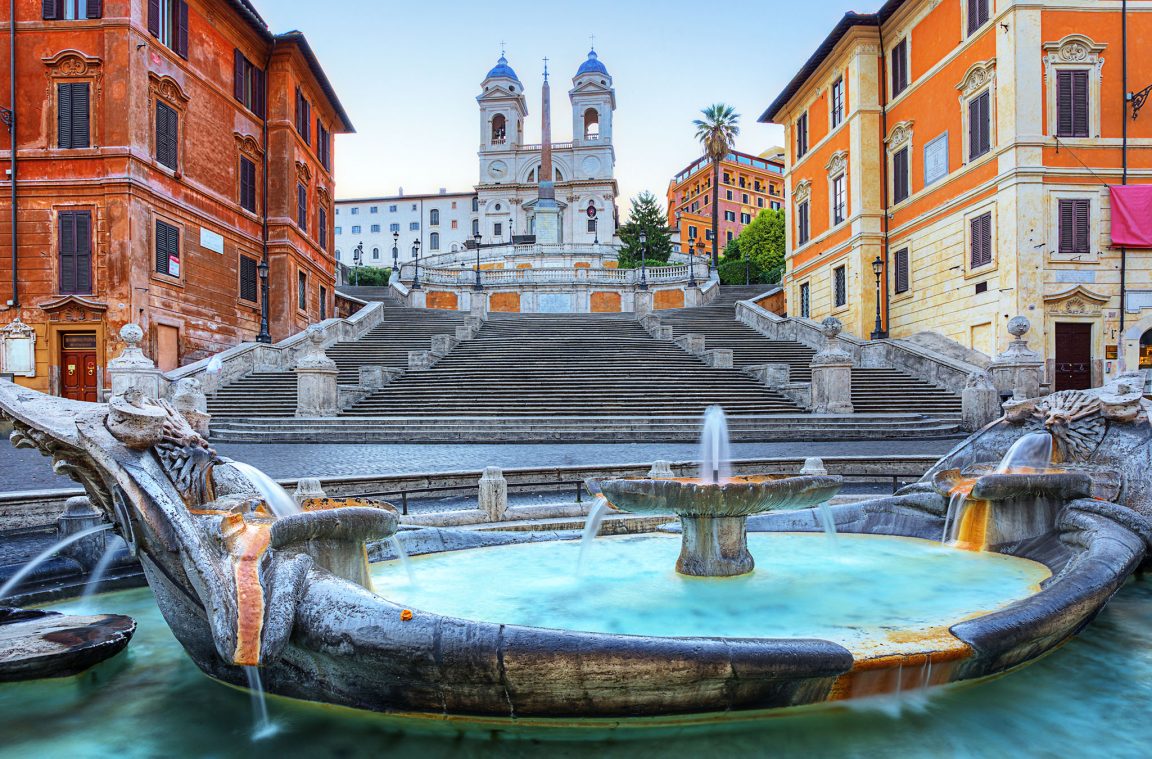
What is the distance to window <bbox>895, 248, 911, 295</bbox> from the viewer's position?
27964mm

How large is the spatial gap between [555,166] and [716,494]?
8576cm

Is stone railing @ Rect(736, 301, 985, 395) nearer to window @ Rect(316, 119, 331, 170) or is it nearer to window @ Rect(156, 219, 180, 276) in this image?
window @ Rect(156, 219, 180, 276)

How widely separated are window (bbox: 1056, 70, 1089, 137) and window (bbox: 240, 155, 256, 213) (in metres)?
28.0

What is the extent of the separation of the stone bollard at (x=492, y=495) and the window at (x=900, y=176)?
25.4 m

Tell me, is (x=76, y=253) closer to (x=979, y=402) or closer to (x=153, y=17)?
(x=153, y=17)

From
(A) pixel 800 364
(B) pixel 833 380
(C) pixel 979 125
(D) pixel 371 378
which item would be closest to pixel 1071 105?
(C) pixel 979 125

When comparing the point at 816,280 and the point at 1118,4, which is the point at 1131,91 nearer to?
the point at 1118,4

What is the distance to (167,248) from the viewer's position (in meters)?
23.5

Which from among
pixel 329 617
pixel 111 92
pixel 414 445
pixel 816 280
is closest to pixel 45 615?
pixel 329 617

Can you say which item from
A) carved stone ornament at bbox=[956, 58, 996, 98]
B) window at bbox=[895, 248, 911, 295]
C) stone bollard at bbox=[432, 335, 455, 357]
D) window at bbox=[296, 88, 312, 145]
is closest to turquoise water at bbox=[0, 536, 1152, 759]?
stone bollard at bbox=[432, 335, 455, 357]

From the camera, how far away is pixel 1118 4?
2191cm

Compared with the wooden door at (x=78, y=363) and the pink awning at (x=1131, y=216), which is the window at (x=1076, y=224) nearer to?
the pink awning at (x=1131, y=216)

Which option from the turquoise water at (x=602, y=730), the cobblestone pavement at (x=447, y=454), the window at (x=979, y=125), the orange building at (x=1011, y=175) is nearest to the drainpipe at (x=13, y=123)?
the cobblestone pavement at (x=447, y=454)

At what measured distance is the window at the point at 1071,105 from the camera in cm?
2188
